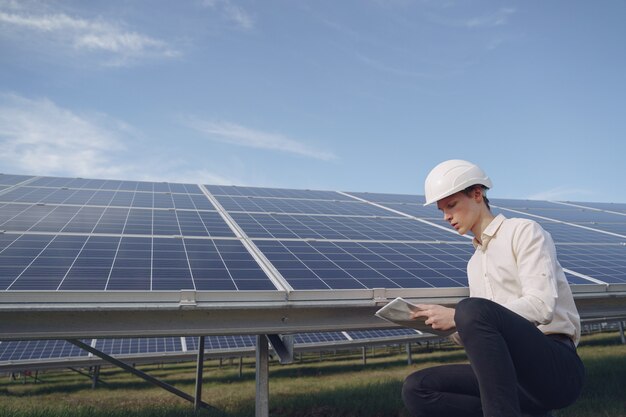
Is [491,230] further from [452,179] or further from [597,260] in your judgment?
[597,260]

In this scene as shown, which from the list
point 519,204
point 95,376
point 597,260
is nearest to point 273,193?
point 519,204

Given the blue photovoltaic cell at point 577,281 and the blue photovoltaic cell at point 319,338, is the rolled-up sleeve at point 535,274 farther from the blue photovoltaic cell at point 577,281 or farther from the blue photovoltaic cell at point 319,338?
the blue photovoltaic cell at point 319,338

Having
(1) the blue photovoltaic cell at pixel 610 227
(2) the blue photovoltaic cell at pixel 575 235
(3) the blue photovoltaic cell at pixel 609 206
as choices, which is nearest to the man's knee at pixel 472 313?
(2) the blue photovoltaic cell at pixel 575 235

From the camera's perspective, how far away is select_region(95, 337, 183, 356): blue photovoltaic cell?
14.7m

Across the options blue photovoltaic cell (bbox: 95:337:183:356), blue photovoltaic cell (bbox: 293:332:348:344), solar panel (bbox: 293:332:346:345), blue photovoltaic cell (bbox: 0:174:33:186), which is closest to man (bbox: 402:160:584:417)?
blue photovoltaic cell (bbox: 0:174:33:186)

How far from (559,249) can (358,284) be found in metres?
5.02

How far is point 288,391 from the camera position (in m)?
13.0

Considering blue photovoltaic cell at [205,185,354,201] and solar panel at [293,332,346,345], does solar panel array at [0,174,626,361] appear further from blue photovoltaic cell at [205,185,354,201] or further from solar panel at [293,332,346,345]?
solar panel at [293,332,346,345]

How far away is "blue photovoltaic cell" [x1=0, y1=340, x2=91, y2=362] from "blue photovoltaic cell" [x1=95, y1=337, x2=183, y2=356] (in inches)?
26.1

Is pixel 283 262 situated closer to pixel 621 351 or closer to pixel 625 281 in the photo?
pixel 625 281

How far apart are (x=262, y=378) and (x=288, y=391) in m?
8.32

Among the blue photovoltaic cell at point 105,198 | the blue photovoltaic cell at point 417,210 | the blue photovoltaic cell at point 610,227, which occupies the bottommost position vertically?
the blue photovoltaic cell at point 610,227

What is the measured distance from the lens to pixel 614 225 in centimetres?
1259

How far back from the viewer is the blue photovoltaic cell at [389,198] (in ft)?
46.3
